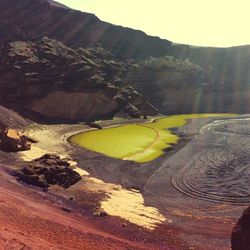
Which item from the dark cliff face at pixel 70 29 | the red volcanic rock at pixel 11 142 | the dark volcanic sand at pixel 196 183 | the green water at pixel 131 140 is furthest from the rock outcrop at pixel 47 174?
the dark cliff face at pixel 70 29

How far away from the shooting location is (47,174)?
38.1 m

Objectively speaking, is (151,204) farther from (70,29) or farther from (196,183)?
(70,29)

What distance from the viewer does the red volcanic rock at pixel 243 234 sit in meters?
17.1

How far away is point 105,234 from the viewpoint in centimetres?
A: 2523

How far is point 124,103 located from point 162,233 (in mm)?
73555

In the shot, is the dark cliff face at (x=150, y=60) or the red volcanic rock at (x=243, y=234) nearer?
the red volcanic rock at (x=243, y=234)

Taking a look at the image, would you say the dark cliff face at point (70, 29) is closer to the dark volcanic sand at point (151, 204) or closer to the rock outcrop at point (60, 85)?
the rock outcrop at point (60, 85)

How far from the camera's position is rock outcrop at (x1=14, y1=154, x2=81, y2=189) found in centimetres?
3625

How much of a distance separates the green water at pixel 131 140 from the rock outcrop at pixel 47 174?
1377 cm

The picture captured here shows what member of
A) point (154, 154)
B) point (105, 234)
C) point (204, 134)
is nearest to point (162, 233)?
point (105, 234)

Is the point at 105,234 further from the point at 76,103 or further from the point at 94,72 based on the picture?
the point at 94,72

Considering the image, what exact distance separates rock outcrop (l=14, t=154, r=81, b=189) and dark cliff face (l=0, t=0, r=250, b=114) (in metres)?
65.4

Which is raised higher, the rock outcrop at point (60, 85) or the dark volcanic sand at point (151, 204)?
the rock outcrop at point (60, 85)

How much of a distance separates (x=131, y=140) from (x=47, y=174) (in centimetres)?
2898
